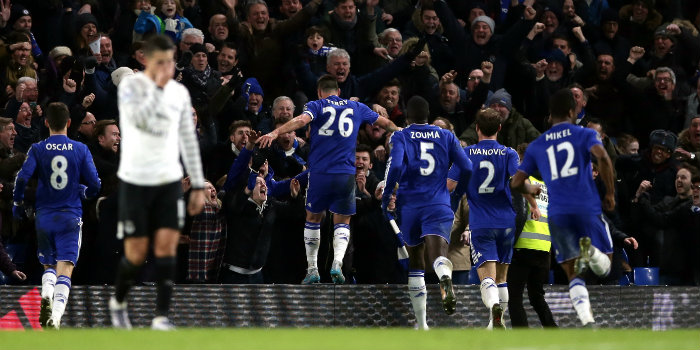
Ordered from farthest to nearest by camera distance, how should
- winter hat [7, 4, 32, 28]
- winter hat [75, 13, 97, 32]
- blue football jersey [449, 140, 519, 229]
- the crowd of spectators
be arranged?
winter hat [7, 4, 32, 28], winter hat [75, 13, 97, 32], the crowd of spectators, blue football jersey [449, 140, 519, 229]

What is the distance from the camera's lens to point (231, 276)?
1489 cm

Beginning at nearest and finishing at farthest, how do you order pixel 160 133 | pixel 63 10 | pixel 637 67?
pixel 160 133 < pixel 63 10 < pixel 637 67

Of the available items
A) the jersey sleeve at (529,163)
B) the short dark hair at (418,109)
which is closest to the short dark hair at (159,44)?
the jersey sleeve at (529,163)

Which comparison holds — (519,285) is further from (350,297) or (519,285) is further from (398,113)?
(398,113)

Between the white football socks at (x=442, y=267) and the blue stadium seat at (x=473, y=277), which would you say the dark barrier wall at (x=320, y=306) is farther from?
the white football socks at (x=442, y=267)

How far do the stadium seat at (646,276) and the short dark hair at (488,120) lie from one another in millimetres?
4079

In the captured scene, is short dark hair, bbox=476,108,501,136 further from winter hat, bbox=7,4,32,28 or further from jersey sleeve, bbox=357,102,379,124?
winter hat, bbox=7,4,32,28

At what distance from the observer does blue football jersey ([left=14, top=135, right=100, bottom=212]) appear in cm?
1371

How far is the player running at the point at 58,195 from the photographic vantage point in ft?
45.0

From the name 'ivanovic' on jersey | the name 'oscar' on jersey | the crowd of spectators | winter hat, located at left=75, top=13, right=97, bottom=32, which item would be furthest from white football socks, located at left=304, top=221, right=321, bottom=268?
winter hat, located at left=75, top=13, right=97, bottom=32

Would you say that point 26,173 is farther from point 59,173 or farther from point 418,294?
point 418,294

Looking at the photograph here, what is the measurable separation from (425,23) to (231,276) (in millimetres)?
6470

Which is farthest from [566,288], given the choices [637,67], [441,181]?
[637,67]

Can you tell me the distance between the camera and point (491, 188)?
1347cm
